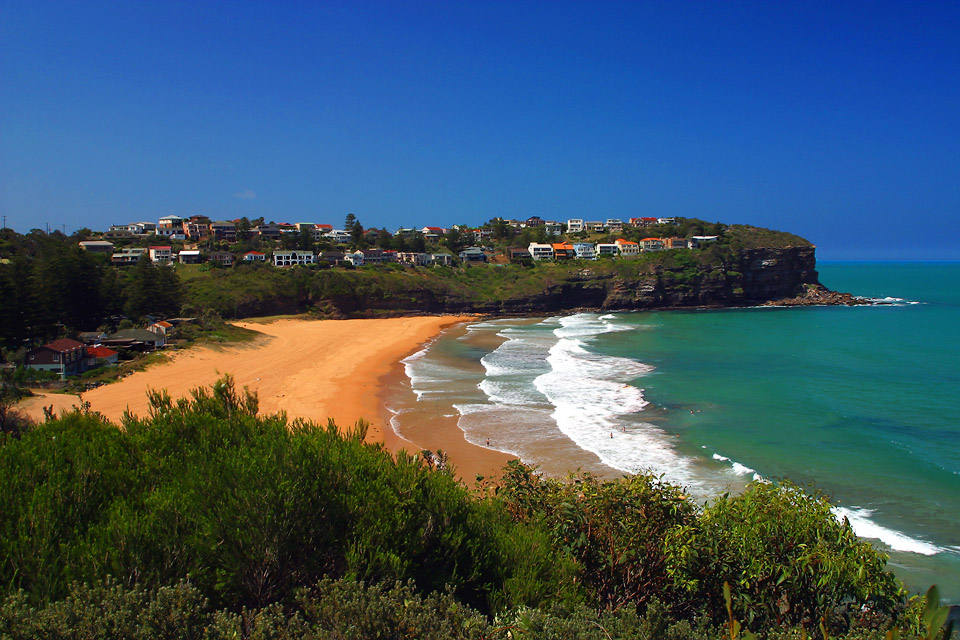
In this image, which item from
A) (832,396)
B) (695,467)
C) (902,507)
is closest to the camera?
(902,507)

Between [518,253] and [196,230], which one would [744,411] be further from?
[196,230]

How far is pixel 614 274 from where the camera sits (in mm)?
80062

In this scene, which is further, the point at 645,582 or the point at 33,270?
the point at 33,270

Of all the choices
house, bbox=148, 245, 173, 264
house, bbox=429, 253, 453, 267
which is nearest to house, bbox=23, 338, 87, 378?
house, bbox=148, 245, 173, 264

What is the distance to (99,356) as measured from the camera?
31141 mm

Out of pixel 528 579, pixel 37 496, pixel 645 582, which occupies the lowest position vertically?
pixel 645 582

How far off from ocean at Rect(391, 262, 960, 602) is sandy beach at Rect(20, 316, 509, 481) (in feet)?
4.58

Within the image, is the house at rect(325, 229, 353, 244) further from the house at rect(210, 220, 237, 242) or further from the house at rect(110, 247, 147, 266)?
the house at rect(110, 247, 147, 266)

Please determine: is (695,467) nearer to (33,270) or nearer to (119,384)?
(119,384)

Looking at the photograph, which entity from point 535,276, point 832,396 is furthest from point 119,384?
point 535,276

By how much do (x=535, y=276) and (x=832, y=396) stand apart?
52677mm

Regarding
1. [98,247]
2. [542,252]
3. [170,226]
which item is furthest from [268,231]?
[542,252]

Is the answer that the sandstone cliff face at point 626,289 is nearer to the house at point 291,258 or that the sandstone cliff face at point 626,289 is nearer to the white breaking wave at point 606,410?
the house at point 291,258

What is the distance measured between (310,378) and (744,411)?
2283 cm
